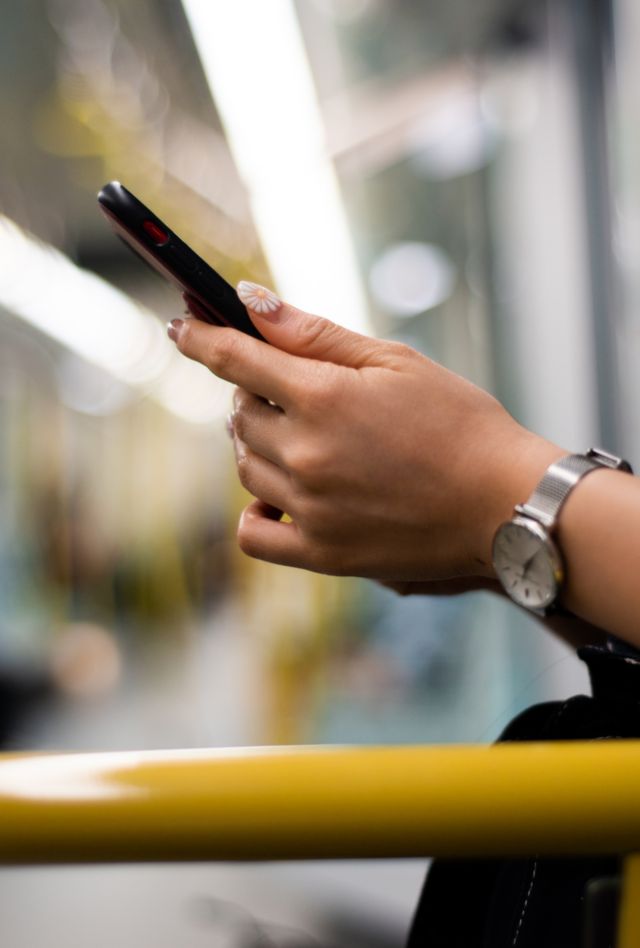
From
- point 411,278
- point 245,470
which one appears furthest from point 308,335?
point 411,278

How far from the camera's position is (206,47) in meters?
1.93

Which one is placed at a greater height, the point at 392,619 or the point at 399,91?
the point at 399,91

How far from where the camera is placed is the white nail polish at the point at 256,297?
19.6 inches

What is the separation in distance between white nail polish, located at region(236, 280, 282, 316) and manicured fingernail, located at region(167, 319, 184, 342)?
57 millimetres

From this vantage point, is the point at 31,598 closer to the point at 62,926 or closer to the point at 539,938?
the point at 62,926

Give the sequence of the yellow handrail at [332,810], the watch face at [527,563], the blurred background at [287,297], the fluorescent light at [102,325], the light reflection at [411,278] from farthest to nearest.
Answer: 1. the fluorescent light at [102,325]
2. the light reflection at [411,278]
3. the blurred background at [287,297]
4. the watch face at [527,563]
5. the yellow handrail at [332,810]

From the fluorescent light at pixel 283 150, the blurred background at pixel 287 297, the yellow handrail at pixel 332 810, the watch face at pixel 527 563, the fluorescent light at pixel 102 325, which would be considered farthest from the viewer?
the fluorescent light at pixel 102 325

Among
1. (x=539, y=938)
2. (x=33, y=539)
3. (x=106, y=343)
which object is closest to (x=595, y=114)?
(x=539, y=938)

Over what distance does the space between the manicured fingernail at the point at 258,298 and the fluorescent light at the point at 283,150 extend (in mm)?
1654

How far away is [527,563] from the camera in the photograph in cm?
42

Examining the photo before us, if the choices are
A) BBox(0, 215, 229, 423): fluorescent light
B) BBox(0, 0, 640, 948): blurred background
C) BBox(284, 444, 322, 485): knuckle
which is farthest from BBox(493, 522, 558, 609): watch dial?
BBox(0, 215, 229, 423): fluorescent light

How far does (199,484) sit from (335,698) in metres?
1.05

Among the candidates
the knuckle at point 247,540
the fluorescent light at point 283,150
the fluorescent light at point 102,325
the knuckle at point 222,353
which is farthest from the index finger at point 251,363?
the fluorescent light at point 102,325

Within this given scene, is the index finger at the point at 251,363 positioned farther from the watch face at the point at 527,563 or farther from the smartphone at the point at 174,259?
the watch face at the point at 527,563
